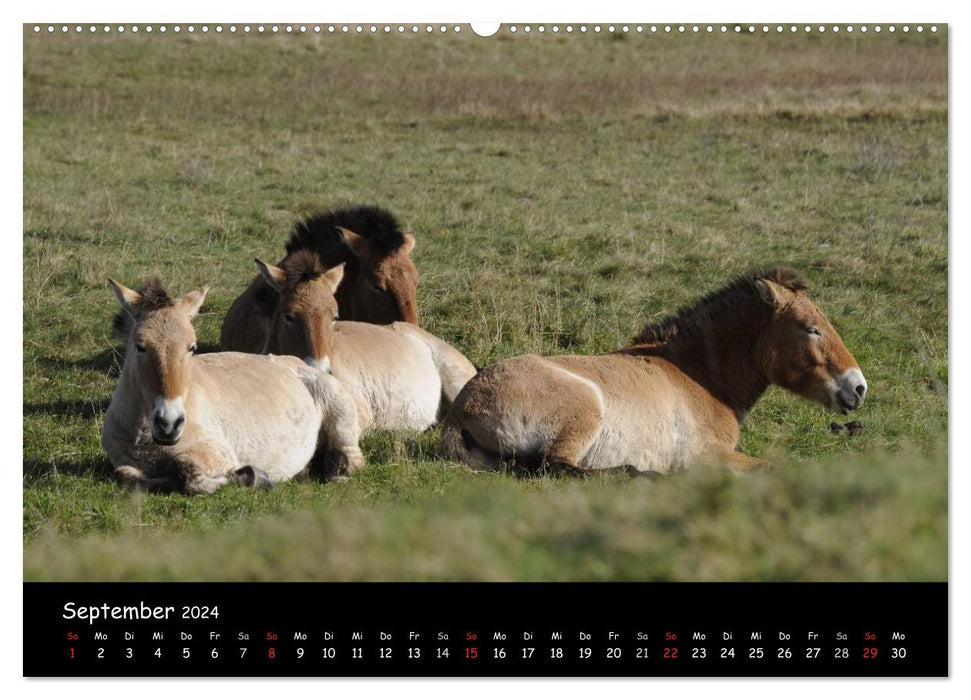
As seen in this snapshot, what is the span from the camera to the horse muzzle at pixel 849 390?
9.54 metres

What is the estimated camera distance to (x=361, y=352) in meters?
10.9

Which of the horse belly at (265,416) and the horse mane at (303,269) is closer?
the horse belly at (265,416)

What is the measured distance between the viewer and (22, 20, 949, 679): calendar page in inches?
160

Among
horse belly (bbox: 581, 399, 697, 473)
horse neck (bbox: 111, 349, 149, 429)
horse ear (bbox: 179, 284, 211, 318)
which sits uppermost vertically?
horse ear (bbox: 179, 284, 211, 318)

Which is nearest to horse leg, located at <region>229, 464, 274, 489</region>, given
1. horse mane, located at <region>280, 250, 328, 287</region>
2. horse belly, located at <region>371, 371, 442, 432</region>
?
horse belly, located at <region>371, 371, 442, 432</region>

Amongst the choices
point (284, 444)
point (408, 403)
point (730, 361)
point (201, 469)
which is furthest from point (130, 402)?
point (730, 361)

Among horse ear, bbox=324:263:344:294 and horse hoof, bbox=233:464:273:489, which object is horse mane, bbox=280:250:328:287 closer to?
horse ear, bbox=324:263:344:294

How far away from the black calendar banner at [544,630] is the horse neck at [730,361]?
20.1 feet

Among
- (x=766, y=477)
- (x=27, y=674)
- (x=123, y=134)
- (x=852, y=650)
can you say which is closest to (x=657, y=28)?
(x=766, y=477)

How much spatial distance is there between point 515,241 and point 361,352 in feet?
21.9

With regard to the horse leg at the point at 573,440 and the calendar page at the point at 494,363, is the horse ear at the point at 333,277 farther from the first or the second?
the horse leg at the point at 573,440

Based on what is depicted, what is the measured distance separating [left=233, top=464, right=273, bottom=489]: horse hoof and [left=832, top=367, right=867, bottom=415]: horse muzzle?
4882mm

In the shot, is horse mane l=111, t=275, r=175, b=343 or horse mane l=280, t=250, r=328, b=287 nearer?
horse mane l=111, t=275, r=175, b=343

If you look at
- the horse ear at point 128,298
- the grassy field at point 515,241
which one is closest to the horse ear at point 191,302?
the horse ear at point 128,298
